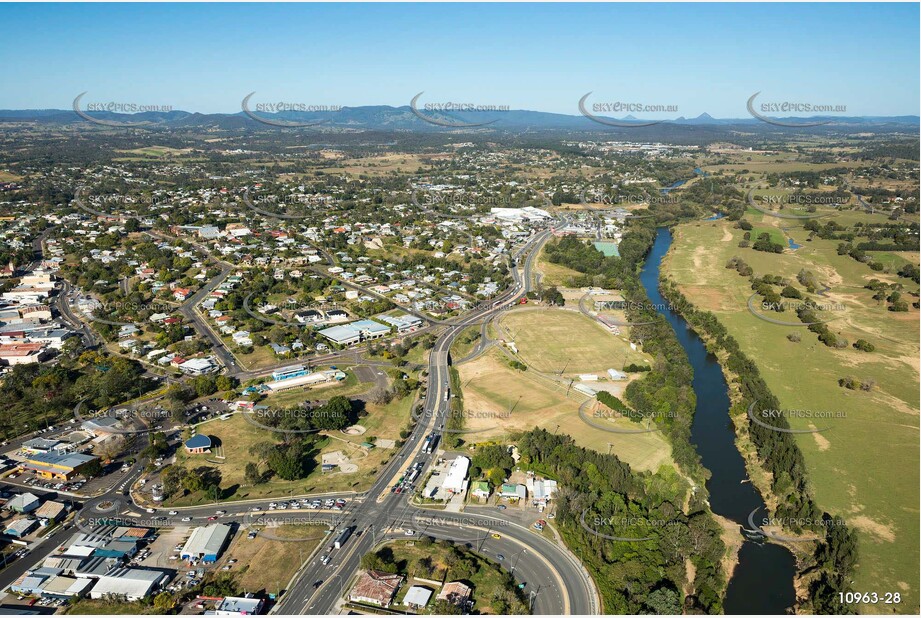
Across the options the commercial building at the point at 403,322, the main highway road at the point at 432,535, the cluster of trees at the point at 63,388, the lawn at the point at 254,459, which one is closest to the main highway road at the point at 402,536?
the main highway road at the point at 432,535

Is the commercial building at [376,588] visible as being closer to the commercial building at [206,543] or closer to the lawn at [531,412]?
the commercial building at [206,543]

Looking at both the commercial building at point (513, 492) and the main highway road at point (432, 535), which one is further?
the commercial building at point (513, 492)

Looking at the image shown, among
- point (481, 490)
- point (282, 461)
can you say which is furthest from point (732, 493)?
point (282, 461)

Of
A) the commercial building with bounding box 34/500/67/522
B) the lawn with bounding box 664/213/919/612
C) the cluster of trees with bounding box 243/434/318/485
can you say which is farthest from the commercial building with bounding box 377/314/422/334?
the lawn with bounding box 664/213/919/612

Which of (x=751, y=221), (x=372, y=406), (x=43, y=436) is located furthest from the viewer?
(x=751, y=221)

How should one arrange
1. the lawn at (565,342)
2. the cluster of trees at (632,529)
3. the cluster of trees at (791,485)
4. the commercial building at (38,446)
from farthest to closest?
the lawn at (565,342), the commercial building at (38,446), the cluster of trees at (791,485), the cluster of trees at (632,529)

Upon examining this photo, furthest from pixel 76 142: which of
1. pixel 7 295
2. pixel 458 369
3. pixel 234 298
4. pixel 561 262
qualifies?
pixel 458 369

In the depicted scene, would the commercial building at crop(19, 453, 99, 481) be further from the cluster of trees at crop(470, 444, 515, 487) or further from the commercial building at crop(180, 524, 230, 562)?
the cluster of trees at crop(470, 444, 515, 487)

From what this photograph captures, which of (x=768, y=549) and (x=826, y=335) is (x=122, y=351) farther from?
(x=826, y=335)
